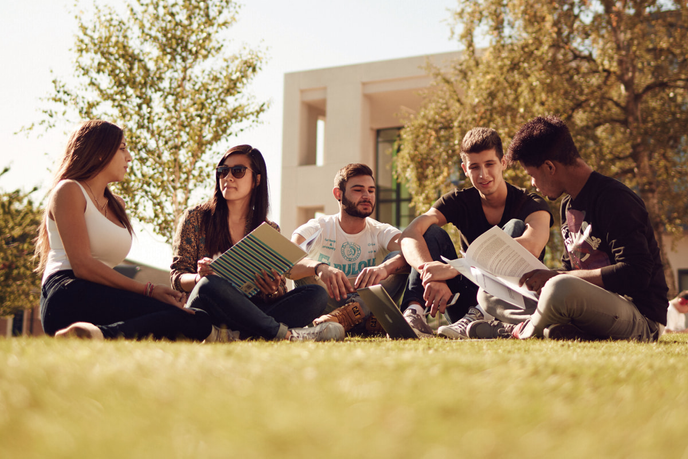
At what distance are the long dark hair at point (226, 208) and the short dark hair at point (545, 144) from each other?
195 cm

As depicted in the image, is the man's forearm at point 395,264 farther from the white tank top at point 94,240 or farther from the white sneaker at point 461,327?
the white tank top at point 94,240

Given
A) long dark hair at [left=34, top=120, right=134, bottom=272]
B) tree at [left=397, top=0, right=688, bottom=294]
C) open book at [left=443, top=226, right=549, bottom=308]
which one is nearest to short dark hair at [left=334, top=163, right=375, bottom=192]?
open book at [left=443, top=226, right=549, bottom=308]

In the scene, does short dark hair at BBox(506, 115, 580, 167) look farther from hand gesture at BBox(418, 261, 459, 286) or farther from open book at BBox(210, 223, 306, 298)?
open book at BBox(210, 223, 306, 298)

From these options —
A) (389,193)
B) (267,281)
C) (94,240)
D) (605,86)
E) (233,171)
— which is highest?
(605,86)

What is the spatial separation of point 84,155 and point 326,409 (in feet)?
9.97

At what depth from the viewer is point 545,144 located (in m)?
3.74

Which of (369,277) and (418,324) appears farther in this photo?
(369,277)

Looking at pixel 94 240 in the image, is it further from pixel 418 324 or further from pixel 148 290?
pixel 418 324

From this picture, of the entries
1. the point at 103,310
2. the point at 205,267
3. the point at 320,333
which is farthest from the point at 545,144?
the point at 103,310

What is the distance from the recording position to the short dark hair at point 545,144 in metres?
3.74

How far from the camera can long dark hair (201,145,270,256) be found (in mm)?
4324

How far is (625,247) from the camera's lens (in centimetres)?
345

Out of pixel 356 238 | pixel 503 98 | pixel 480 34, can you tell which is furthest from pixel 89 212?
pixel 480 34

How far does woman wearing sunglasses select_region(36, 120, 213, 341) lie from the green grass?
4.72 ft
